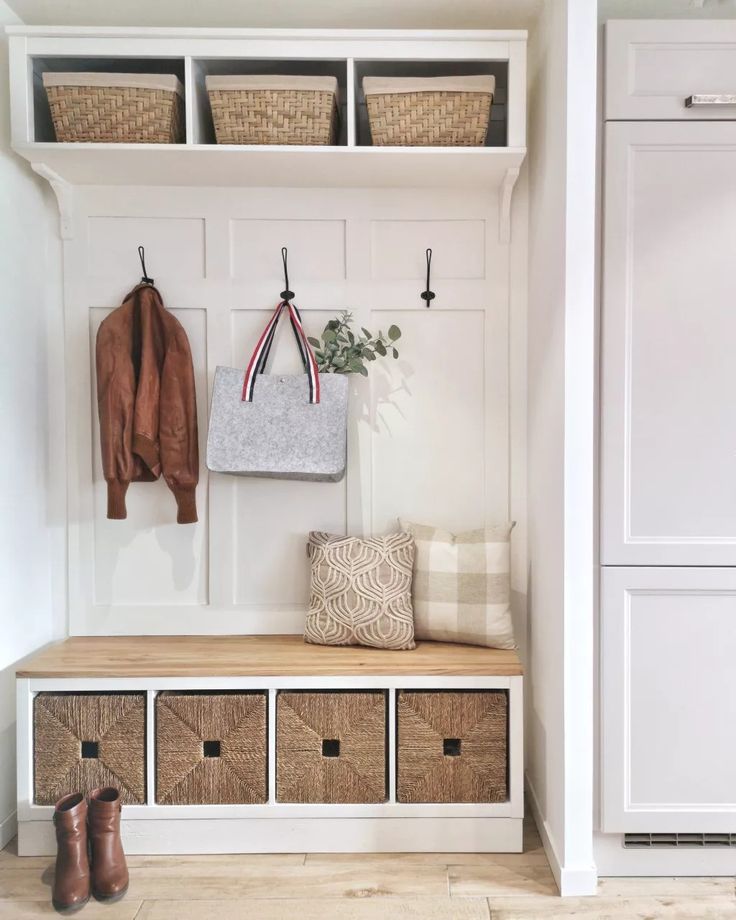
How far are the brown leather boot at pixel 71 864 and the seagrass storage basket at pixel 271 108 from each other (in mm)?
1947

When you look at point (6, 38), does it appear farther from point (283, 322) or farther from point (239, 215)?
point (283, 322)

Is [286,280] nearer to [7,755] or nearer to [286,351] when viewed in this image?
[286,351]

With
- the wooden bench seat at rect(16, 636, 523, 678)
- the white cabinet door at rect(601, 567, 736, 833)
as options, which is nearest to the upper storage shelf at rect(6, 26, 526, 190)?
the white cabinet door at rect(601, 567, 736, 833)

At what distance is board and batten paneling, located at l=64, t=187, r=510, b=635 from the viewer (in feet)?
8.13

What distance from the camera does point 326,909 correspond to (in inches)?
75.0

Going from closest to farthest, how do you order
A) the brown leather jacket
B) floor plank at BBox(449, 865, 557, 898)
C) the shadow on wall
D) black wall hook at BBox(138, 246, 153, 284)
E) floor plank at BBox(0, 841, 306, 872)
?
floor plank at BBox(449, 865, 557, 898) → floor plank at BBox(0, 841, 306, 872) → the shadow on wall → the brown leather jacket → black wall hook at BBox(138, 246, 153, 284)

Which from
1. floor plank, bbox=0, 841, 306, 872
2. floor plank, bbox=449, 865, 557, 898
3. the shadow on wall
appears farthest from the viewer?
the shadow on wall

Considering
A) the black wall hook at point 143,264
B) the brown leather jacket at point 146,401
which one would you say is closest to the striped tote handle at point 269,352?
the brown leather jacket at point 146,401

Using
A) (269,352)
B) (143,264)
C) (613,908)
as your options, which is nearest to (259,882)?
(613,908)

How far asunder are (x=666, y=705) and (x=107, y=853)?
5.11 feet

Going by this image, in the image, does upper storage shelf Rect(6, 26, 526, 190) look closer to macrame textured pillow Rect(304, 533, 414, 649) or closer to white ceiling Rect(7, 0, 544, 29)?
white ceiling Rect(7, 0, 544, 29)

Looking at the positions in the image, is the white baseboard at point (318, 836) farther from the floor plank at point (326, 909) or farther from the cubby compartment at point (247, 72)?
the cubby compartment at point (247, 72)

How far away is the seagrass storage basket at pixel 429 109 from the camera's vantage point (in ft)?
7.06

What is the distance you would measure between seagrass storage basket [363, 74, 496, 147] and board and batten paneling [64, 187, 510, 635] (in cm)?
29
